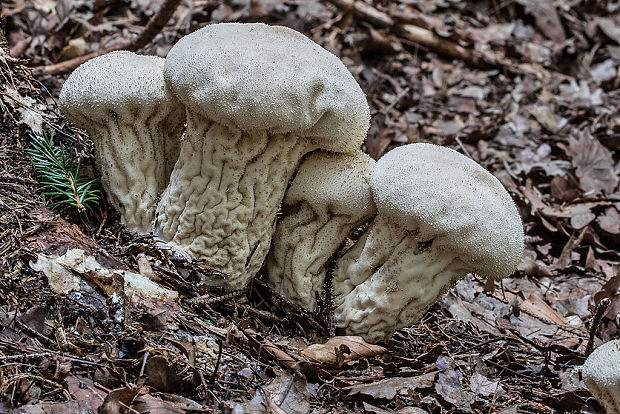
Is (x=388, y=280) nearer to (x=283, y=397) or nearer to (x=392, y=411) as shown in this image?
(x=392, y=411)

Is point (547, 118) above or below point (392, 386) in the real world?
below

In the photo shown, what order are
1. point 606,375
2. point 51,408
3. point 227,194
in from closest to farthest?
point 51,408 → point 606,375 → point 227,194

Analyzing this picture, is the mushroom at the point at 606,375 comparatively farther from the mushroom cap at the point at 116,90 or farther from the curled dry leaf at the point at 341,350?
the mushroom cap at the point at 116,90

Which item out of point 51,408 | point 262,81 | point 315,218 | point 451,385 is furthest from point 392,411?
point 262,81

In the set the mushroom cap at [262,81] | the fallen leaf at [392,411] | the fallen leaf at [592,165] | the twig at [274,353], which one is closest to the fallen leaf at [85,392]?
the twig at [274,353]

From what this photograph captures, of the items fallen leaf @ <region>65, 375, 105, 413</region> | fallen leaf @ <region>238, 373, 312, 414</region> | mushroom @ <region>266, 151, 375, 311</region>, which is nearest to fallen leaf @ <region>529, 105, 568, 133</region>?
mushroom @ <region>266, 151, 375, 311</region>

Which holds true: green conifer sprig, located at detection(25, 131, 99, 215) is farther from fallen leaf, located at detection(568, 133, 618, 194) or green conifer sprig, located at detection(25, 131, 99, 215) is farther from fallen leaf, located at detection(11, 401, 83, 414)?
fallen leaf, located at detection(568, 133, 618, 194)
